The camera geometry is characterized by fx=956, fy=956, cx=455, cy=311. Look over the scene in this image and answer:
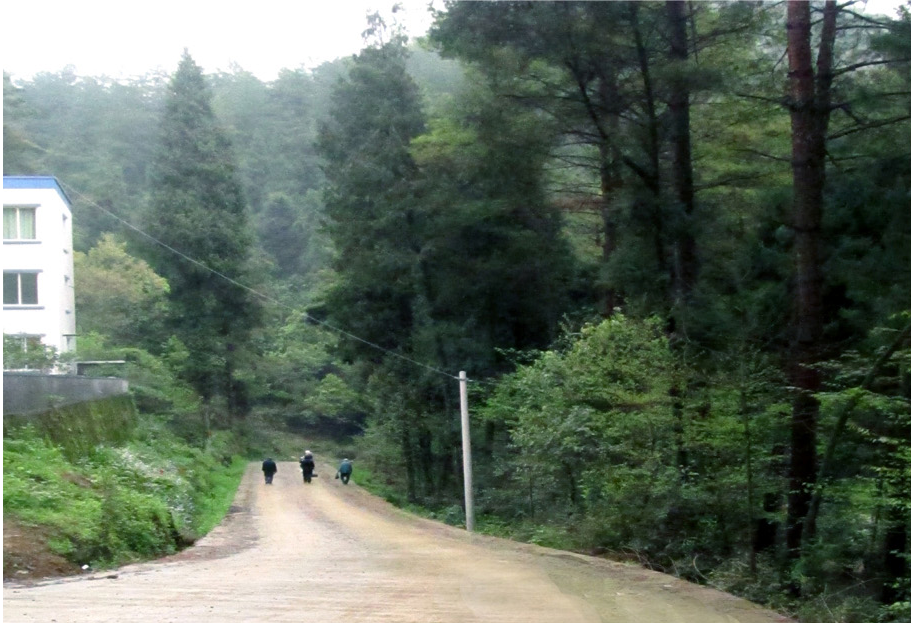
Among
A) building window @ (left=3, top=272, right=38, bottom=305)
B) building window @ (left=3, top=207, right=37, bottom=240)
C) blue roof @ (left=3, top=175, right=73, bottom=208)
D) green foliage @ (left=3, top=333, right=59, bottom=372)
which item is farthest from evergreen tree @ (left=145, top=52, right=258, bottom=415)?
green foliage @ (left=3, top=333, right=59, bottom=372)

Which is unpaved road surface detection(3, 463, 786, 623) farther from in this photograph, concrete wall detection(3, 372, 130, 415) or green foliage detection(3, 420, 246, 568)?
concrete wall detection(3, 372, 130, 415)

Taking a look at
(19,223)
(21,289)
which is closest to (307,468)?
(21,289)

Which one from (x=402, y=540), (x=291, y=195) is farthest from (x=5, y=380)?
(x=291, y=195)

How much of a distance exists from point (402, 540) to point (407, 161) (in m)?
14.5

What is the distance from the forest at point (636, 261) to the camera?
12.0m

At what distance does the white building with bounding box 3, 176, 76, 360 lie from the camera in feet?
66.1

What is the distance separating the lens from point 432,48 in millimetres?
20344

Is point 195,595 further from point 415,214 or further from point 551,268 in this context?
point 415,214

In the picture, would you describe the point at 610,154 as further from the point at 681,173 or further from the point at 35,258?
the point at 35,258

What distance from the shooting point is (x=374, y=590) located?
31.9ft

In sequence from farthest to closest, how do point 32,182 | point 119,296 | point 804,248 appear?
point 119,296 → point 32,182 → point 804,248

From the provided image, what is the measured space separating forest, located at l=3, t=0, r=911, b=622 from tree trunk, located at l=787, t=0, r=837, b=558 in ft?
0.12

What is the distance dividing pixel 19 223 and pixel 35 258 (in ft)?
4.02

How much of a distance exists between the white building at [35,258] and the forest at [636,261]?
1029mm
